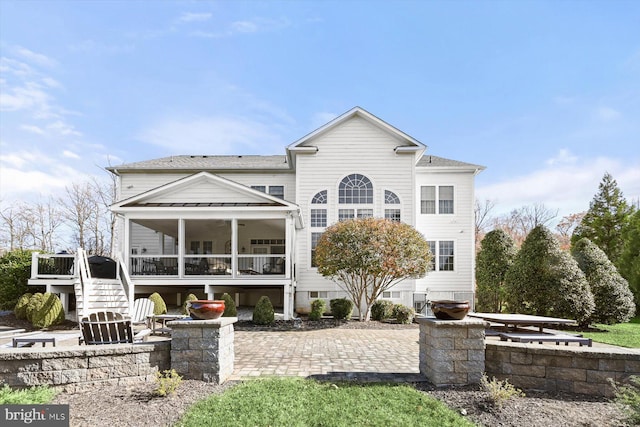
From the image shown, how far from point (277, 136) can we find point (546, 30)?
18.0m

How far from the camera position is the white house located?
49.0 feet

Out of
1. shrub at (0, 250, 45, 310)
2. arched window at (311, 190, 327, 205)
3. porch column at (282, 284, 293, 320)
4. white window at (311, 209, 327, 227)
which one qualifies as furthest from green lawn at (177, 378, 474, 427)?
shrub at (0, 250, 45, 310)

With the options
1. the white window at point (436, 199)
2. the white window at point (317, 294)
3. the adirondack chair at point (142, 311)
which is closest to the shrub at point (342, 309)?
the white window at point (317, 294)

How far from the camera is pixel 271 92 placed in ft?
46.2

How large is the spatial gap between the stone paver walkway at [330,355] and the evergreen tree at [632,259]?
14.4 meters

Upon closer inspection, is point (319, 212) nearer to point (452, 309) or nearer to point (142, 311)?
point (142, 311)

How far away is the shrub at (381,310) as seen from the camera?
14.4 metres

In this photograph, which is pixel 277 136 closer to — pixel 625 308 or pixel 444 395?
pixel 625 308

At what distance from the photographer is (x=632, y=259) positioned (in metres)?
19.5

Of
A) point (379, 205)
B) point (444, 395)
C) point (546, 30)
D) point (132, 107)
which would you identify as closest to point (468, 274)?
point (379, 205)

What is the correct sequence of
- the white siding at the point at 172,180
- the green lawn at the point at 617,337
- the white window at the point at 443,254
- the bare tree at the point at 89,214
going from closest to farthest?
the green lawn at the point at 617,337 → the white window at the point at 443,254 → the white siding at the point at 172,180 → the bare tree at the point at 89,214

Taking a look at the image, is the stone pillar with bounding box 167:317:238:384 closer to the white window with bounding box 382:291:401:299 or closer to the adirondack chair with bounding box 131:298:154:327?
the adirondack chair with bounding box 131:298:154:327

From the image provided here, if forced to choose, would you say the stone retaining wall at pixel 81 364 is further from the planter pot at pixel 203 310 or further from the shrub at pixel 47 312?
the shrub at pixel 47 312

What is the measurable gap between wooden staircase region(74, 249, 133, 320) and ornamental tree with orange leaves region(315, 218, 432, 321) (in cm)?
683
